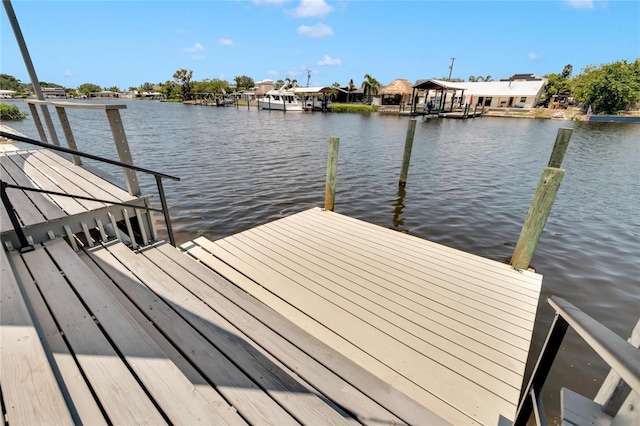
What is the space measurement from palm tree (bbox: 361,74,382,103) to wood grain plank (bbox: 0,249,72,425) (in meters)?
63.4

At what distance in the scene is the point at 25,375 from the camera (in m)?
1.31

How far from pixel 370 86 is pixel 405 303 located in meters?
63.0

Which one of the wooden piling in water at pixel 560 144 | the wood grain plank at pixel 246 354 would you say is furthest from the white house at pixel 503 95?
the wood grain plank at pixel 246 354

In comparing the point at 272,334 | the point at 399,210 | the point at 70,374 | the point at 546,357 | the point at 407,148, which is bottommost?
the point at 399,210

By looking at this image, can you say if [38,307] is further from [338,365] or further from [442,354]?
[442,354]

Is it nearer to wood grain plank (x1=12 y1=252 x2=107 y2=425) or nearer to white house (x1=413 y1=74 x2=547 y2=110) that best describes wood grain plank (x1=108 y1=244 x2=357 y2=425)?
wood grain plank (x1=12 y1=252 x2=107 y2=425)

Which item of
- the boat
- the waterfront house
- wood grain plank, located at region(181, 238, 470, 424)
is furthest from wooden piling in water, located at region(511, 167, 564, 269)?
the waterfront house

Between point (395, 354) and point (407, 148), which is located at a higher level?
point (407, 148)

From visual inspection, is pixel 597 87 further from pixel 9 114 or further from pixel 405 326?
pixel 9 114

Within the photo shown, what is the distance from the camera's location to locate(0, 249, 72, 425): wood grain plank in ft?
3.87

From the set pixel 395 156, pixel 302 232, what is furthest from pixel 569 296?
pixel 395 156

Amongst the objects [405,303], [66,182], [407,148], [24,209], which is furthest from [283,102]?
[405,303]

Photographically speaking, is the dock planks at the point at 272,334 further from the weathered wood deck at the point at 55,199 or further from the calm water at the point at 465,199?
the calm water at the point at 465,199

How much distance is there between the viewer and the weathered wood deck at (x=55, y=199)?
286cm
